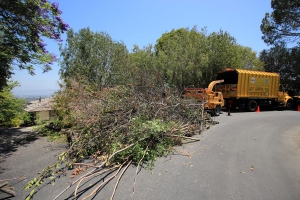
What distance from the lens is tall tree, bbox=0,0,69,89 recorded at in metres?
6.85

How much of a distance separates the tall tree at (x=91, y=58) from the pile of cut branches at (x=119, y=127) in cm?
644

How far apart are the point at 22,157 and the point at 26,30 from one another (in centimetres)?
469

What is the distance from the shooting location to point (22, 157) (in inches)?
242

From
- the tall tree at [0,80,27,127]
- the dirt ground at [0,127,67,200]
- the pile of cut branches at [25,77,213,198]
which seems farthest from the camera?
the tall tree at [0,80,27,127]

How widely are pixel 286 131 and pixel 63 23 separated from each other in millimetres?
10775

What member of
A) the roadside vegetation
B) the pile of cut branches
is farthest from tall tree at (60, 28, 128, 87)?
the pile of cut branches

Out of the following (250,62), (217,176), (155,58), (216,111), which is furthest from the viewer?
(250,62)

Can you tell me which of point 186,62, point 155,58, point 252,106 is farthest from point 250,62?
point 155,58

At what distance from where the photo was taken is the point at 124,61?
15008mm

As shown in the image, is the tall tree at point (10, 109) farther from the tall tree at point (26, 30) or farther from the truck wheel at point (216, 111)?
the truck wheel at point (216, 111)

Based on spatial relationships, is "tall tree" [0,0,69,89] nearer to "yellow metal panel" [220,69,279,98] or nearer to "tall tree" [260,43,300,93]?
"yellow metal panel" [220,69,279,98]

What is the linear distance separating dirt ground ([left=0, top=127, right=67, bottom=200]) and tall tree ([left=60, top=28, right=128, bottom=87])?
7612 millimetres

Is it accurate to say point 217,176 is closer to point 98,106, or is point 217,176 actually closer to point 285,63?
point 98,106

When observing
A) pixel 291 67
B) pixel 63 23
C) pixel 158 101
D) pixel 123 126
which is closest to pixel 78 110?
pixel 123 126
